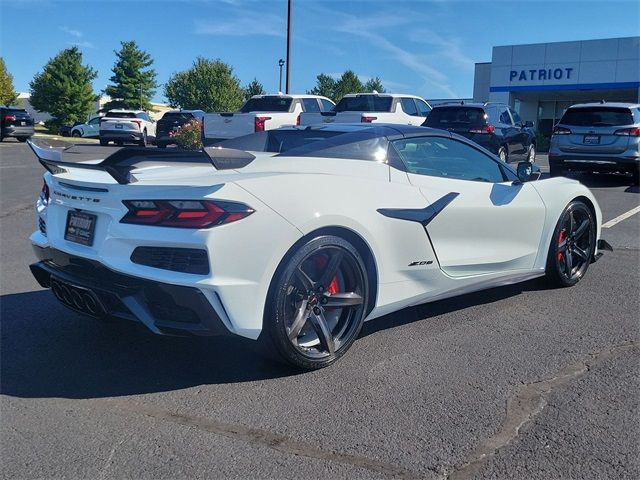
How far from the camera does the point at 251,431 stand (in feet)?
9.46

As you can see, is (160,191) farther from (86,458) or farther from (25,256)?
(25,256)

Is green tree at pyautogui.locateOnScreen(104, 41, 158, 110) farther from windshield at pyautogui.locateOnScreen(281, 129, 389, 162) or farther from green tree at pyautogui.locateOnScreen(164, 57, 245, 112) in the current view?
windshield at pyautogui.locateOnScreen(281, 129, 389, 162)

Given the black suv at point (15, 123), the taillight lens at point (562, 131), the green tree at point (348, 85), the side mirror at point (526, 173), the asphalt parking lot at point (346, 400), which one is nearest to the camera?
the asphalt parking lot at point (346, 400)

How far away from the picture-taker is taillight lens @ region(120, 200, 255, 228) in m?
3.06

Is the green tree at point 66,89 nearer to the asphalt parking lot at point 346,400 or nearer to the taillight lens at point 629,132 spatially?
the taillight lens at point 629,132

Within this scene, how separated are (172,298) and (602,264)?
476cm

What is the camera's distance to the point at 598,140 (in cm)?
1238

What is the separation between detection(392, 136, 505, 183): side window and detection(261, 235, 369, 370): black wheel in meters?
0.96

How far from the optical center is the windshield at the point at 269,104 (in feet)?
48.0

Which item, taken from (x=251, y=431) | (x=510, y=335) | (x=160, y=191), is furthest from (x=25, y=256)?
(x=510, y=335)

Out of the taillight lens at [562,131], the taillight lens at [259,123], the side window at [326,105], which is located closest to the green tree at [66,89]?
the side window at [326,105]

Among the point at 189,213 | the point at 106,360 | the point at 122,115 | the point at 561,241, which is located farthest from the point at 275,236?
the point at 122,115

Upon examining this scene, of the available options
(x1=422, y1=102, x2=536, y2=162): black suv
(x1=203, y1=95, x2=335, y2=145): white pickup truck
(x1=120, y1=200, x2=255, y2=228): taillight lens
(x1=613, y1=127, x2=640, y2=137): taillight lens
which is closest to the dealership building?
(x1=422, y1=102, x2=536, y2=162): black suv

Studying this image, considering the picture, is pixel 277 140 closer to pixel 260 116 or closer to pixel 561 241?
pixel 561 241
